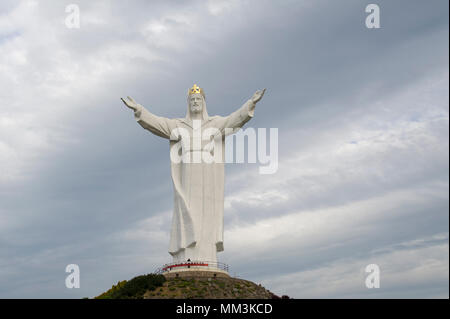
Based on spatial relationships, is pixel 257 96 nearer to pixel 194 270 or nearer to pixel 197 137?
pixel 197 137

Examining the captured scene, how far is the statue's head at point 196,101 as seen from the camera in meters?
28.7

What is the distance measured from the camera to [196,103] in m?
28.7

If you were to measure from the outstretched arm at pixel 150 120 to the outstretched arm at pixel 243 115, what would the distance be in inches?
116

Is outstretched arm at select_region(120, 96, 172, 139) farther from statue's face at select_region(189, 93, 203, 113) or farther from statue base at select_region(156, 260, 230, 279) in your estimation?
statue base at select_region(156, 260, 230, 279)

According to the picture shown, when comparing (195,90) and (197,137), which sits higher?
(195,90)

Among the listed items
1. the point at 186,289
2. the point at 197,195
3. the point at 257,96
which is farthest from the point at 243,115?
the point at 186,289

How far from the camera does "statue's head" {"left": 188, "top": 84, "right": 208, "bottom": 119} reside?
28.7 meters

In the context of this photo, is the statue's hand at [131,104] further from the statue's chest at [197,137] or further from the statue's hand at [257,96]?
the statue's hand at [257,96]

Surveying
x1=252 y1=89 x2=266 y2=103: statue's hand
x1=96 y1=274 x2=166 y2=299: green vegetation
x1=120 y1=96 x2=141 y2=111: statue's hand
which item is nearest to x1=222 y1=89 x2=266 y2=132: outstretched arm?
x1=252 y1=89 x2=266 y2=103: statue's hand

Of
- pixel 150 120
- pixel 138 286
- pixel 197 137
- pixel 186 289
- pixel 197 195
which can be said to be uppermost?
pixel 150 120

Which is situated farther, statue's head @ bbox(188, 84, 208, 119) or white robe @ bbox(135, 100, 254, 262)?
statue's head @ bbox(188, 84, 208, 119)

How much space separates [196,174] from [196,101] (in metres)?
3.81

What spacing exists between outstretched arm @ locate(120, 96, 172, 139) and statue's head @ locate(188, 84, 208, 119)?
1.33 metres
